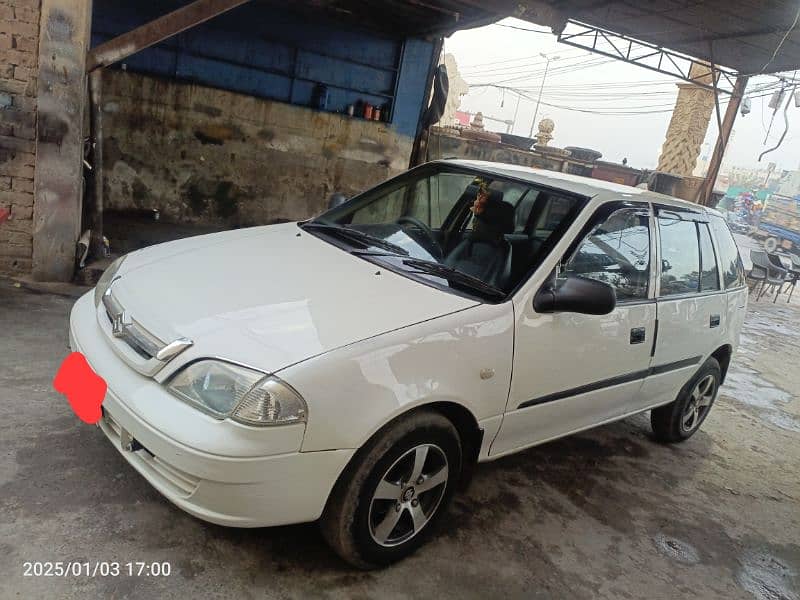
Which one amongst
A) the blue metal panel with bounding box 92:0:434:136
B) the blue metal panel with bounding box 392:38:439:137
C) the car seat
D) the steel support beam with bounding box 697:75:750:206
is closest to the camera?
the car seat

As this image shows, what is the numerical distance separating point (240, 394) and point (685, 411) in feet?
11.1

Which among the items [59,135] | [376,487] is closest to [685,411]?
[376,487]

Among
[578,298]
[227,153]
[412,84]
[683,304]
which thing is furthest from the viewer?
[412,84]

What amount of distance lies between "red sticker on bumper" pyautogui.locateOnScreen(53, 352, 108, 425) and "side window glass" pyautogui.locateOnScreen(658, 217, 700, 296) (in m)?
2.87

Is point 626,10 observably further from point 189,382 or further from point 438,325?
point 189,382

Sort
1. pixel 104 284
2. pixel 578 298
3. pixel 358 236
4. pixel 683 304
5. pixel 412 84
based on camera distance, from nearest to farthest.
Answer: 1. pixel 578 298
2. pixel 104 284
3. pixel 358 236
4. pixel 683 304
5. pixel 412 84

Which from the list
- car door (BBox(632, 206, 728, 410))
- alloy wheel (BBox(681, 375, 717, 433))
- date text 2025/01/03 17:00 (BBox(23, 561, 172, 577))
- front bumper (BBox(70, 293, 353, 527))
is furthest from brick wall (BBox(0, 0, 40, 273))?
alloy wheel (BBox(681, 375, 717, 433))

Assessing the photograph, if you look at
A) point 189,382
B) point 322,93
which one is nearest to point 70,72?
point 189,382

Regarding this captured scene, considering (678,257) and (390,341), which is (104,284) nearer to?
(390,341)

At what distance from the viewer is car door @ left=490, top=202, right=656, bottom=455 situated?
8.50ft

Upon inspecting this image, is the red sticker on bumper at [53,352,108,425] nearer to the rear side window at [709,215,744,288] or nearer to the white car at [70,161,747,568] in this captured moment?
the white car at [70,161,747,568]

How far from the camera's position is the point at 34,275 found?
4742 mm

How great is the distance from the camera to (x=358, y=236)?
10.0 feet

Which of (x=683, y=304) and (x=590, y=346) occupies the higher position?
(x=683, y=304)
